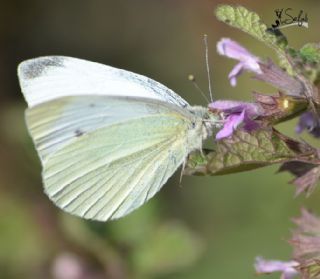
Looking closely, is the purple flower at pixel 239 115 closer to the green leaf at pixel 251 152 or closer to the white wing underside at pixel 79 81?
the green leaf at pixel 251 152

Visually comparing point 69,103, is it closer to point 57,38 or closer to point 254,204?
point 254,204

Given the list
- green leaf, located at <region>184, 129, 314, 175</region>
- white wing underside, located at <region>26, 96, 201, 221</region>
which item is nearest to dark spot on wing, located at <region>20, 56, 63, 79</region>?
white wing underside, located at <region>26, 96, 201, 221</region>

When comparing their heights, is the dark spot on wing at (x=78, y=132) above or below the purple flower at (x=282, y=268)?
above

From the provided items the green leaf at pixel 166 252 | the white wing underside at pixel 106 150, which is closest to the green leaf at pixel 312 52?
the white wing underside at pixel 106 150

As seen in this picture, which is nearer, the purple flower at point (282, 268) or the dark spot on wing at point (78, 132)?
the purple flower at point (282, 268)

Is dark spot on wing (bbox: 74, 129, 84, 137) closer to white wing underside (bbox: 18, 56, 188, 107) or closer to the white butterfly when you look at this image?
the white butterfly

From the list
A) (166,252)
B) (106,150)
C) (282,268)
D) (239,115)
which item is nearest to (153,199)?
(166,252)

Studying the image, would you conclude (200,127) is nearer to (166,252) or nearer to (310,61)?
(310,61)
